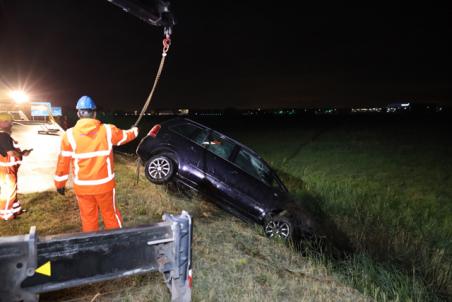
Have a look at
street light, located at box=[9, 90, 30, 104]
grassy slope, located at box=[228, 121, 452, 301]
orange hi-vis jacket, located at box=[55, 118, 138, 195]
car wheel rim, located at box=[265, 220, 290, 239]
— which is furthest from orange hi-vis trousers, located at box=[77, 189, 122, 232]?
street light, located at box=[9, 90, 30, 104]

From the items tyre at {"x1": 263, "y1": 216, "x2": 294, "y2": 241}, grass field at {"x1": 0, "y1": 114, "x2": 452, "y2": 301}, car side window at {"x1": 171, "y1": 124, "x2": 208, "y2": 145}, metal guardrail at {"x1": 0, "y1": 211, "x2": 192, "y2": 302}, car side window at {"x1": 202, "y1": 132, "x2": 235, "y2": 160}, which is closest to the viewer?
metal guardrail at {"x1": 0, "y1": 211, "x2": 192, "y2": 302}

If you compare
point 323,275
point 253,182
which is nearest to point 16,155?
point 253,182

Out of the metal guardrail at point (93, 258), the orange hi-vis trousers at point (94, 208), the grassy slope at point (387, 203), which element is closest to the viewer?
the metal guardrail at point (93, 258)

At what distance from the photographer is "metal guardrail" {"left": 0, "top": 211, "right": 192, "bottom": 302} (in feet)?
5.42

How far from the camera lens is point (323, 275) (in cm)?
375

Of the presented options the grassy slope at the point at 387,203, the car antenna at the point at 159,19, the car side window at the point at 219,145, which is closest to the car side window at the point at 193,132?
the car side window at the point at 219,145

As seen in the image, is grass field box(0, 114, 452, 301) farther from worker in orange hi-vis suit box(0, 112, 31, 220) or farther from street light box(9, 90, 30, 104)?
street light box(9, 90, 30, 104)

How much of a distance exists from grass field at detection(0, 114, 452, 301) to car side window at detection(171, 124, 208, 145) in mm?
1226

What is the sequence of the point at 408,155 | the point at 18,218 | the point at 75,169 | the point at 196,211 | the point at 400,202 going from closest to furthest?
the point at 75,169, the point at 18,218, the point at 196,211, the point at 400,202, the point at 408,155

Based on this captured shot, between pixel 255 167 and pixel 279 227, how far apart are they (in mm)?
1248

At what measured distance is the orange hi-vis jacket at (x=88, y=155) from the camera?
3625 mm

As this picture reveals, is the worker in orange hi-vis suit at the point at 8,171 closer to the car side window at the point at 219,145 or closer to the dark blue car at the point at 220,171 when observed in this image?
the dark blue car at the point at 220,171

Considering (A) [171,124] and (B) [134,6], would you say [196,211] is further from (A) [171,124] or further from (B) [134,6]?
(B) [134,6]

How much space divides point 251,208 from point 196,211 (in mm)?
1011
